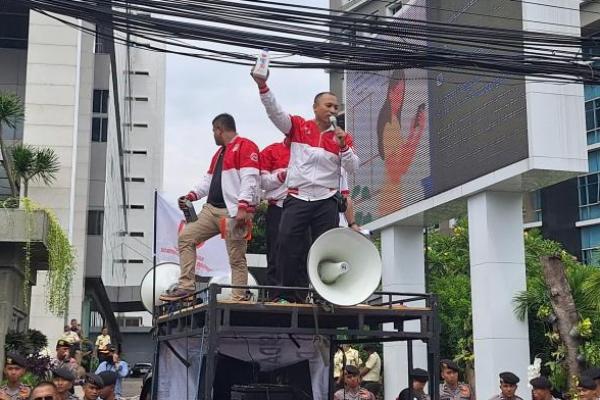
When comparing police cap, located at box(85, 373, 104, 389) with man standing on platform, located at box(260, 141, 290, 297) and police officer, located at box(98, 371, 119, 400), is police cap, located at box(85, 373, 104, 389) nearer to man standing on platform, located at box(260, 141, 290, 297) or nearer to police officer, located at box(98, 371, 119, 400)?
police officer, located at box(98, 371, 119, 400)

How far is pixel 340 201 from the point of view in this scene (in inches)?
281

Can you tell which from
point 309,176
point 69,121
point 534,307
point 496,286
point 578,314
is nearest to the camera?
point 309,176

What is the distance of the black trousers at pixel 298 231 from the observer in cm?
693

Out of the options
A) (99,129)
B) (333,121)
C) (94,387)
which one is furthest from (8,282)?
(99,129)

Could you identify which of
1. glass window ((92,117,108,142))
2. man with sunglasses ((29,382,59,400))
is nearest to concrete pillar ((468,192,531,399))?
man with sunglasses ((29,382,59,400))

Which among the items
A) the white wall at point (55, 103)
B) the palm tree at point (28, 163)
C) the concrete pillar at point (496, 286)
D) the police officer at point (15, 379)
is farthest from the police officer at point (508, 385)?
the white wall at point (55, 103)

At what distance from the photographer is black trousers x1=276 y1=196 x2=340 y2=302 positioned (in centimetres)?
693

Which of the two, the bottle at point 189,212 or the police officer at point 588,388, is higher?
the bottle at point 189,212

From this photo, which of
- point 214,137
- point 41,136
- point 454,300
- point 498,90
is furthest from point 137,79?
point 214,137

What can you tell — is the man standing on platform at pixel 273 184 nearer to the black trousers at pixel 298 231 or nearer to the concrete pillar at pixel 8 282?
the black trousers at pixel 298 231

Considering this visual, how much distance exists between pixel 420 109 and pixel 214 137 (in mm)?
9903

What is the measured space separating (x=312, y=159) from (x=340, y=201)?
41 cm

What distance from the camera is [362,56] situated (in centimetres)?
1058

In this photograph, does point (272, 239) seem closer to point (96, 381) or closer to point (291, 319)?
point (291, 319)
